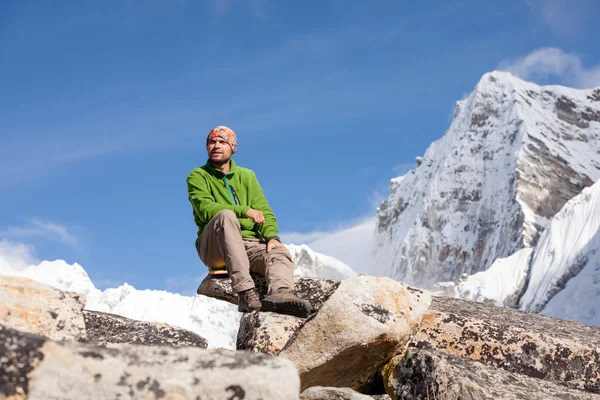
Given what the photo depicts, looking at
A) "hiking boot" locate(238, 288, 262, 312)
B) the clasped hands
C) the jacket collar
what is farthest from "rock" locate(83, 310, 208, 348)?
the jacket collar

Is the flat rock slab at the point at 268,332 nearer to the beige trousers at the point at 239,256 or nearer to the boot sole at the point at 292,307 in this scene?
the boot sole at the point at 292,307

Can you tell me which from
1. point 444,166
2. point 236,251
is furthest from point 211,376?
point 444,166

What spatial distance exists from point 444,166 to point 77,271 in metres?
96.8

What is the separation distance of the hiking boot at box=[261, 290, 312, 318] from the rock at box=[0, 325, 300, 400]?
3938 millimetres

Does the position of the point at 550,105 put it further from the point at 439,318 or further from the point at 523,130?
the point at 439,318

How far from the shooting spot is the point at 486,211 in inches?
6560

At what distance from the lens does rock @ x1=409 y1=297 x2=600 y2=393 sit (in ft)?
21.7

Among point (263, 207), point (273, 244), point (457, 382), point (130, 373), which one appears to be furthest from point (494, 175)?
point (130, 373)

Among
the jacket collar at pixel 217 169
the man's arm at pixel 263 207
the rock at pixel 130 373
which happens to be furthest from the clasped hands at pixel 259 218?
the rock at pixel 130 373

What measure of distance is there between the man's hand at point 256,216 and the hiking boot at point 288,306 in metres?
0.86

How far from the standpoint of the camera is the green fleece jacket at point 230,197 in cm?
751

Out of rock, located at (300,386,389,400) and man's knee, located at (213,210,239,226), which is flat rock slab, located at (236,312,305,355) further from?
rock, located at (300,386,389,400)

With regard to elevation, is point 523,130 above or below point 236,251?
above

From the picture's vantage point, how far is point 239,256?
7.20 m
